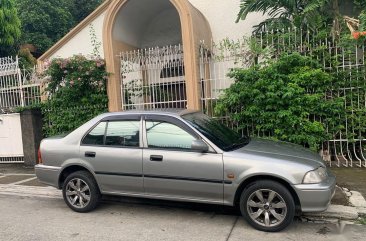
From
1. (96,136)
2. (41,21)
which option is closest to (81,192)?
(96,136)

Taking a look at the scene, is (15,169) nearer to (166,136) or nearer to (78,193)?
(78,193)

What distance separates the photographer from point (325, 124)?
7.92m

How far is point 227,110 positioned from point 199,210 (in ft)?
11.2

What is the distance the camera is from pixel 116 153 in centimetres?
546

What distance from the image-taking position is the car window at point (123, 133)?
548 centimetres

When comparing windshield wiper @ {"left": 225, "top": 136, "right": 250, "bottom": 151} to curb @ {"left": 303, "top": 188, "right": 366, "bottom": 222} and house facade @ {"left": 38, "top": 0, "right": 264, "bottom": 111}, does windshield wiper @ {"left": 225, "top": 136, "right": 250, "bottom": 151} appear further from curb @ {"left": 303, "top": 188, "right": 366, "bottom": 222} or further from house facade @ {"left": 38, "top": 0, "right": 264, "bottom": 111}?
house facade @ {"left": 38, "top": 0, "right": 264, "bottom": 111}

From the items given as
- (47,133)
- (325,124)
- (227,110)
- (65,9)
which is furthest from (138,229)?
(65,9)

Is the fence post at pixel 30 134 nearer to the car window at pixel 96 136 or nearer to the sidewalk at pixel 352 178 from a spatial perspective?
the car window at pixel 96 136

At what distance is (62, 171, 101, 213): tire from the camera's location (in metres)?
5.64

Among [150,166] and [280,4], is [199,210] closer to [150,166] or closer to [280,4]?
[150,166]

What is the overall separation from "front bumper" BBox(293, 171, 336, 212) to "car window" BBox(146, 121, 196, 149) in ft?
5.25

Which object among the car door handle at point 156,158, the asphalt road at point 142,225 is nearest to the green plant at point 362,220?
the asphalt road at point 142,225

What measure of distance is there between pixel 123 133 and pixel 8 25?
14.4m

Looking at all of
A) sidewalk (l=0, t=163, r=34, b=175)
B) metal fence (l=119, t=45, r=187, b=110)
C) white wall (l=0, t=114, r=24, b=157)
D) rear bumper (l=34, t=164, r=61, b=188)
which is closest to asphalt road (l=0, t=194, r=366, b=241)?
rear bumper (l=34, t=164, r=61, b=188)
